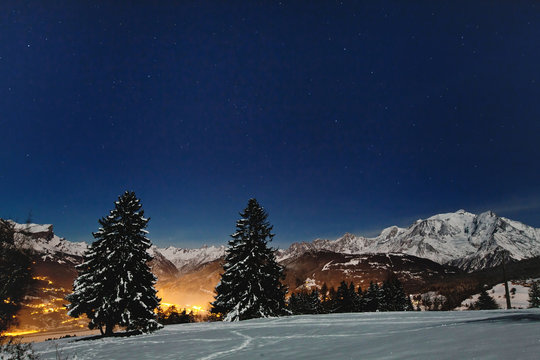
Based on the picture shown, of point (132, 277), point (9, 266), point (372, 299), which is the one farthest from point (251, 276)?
point (372, 299)

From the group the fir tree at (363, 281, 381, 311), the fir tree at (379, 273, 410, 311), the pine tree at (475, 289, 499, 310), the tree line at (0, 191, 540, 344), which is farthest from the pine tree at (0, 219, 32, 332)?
the pine tree at (475, 289, 499, 310)

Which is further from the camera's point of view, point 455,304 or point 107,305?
point 455,304

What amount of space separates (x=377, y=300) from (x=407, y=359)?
6389 centimetres

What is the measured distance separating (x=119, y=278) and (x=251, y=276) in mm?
10924

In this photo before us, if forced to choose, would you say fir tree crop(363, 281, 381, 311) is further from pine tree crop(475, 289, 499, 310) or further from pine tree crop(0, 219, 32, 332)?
pine tree crop(0, 219, 32, 332)

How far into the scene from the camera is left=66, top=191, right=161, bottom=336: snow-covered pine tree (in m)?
22.1

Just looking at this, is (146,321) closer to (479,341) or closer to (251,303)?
(251,303)

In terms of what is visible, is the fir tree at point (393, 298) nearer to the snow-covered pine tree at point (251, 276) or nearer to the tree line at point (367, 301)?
the tree line at point (367, 301)

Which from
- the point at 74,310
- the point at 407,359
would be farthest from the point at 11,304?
the point at 407,359

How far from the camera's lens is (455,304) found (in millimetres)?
79438

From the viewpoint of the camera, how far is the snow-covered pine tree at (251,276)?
2731cm

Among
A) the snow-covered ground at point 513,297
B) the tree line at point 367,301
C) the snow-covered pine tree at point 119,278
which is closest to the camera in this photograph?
the snow-covered pine tree at point 119,278

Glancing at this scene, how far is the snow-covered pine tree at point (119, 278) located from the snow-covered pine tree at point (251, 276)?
727 centimetres

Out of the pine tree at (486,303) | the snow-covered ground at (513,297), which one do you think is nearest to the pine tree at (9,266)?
the snow-covered ground at (513,297)
